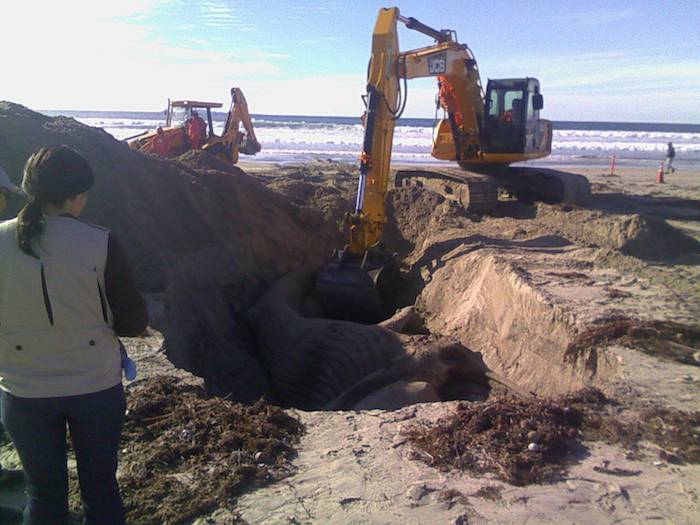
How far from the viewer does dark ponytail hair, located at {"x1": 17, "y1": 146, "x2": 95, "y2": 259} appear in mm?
2256

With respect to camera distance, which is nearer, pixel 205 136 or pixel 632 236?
pixel 632 236

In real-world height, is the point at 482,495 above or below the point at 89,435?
below

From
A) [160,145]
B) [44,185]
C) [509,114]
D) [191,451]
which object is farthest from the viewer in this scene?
[160,145]

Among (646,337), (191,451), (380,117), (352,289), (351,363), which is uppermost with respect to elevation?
(380,117)

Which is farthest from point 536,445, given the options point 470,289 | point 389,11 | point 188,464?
point 389,11

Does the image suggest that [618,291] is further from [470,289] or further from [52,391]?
[52,391]

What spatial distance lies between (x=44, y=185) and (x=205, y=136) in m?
16.1

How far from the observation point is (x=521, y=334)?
6480 mm

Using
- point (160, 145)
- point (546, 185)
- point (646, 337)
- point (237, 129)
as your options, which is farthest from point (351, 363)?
point (237, 129)

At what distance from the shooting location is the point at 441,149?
12.9 m

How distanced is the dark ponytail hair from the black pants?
23.3 inches

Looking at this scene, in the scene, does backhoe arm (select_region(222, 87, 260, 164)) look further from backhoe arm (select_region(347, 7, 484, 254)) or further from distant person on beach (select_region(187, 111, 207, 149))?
backhoe arm (select_region(347, 7, 484, 254))

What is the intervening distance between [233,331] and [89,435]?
18.6 ft

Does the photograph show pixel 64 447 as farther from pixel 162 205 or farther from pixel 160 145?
pixel 160 145
